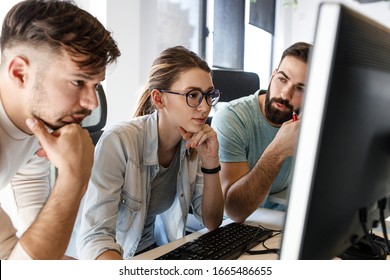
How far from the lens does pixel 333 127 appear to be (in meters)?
0.36

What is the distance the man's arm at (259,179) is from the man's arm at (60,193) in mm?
465

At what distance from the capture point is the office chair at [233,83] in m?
1.51

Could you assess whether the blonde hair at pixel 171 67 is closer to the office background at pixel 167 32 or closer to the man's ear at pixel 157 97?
the man's ear at pixel 157 97

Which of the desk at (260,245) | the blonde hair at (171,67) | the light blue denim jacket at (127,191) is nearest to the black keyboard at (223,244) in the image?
the desk at (260,245)

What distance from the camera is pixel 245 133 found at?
1220mm


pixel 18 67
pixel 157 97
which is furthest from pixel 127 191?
pixel 18 67

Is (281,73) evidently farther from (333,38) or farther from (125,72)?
(333,38)

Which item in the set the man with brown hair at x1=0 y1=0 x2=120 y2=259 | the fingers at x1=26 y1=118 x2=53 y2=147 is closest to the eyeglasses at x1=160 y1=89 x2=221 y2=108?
the man with brown hair at x1=0 y1=0 x2=120 y2=259

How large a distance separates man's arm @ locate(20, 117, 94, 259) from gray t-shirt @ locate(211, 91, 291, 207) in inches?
21.7

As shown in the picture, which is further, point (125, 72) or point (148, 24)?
point (148, 24)

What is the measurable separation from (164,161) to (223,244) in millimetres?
348

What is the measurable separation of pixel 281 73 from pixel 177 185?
533 mm

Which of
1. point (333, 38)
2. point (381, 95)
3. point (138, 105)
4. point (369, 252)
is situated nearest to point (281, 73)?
point (138, 105)
